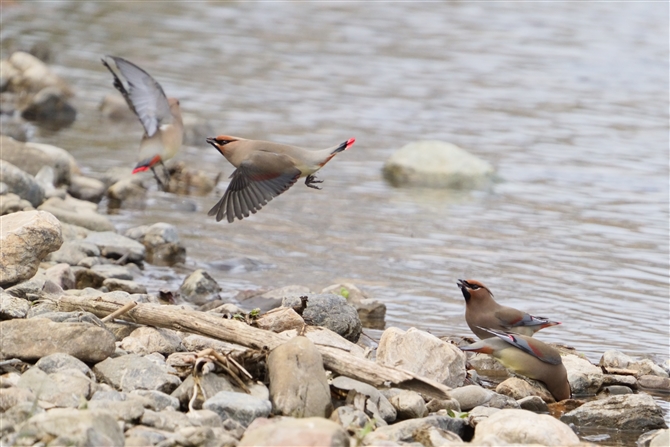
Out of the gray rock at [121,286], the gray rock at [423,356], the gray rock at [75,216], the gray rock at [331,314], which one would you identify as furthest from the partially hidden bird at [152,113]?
the gray rock at [423,356]

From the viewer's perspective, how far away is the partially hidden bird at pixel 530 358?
599 cm

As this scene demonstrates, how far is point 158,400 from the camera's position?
4.54m

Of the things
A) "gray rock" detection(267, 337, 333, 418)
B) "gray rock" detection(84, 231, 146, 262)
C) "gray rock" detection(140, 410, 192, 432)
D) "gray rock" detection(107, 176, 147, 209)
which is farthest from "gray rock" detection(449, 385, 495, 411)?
"gray rock" detection(107, 176, 147, 209)

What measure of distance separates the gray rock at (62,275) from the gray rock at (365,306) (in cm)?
170

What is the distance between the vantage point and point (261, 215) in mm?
10312

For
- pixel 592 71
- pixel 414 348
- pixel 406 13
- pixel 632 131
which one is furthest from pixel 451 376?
pixel 406 13

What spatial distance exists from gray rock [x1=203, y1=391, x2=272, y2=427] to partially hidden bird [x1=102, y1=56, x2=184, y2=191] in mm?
4122

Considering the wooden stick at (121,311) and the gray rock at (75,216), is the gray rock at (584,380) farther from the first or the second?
the gray rock at (75,216)

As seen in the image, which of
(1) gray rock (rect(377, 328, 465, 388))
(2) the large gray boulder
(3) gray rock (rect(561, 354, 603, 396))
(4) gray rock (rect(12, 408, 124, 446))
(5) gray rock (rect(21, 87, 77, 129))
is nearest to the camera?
(4) gray rock (rect(12, 408, 124, 446))

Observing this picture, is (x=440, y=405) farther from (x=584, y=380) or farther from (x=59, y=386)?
(x=59, y=386)

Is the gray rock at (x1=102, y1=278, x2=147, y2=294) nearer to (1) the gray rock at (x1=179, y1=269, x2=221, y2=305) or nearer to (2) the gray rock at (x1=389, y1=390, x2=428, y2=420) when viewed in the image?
(1) the gray rock at (x1=179, y1=269, x2=221, y2=305)

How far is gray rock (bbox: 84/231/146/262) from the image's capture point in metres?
8.23

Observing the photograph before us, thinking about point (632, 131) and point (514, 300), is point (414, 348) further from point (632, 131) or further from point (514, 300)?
point (632, 131)

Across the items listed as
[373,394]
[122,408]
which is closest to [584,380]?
[373,394]
